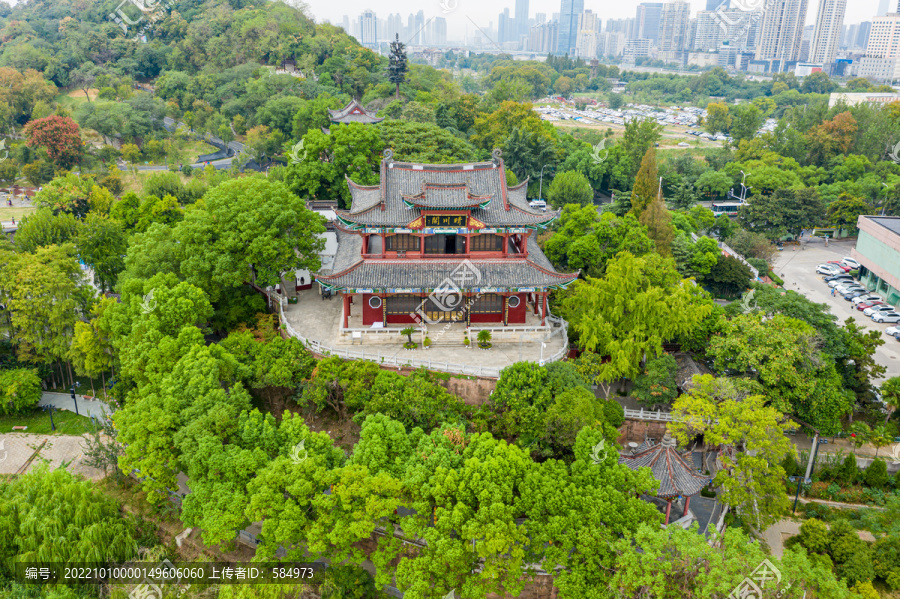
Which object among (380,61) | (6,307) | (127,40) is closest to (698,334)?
(6,307)

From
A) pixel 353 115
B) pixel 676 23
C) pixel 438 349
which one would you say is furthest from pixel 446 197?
pixel 676 23

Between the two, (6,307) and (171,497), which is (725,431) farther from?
(6,307)

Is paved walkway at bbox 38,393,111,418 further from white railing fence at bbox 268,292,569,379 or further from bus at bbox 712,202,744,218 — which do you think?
bus at bbox 712,202,744,218

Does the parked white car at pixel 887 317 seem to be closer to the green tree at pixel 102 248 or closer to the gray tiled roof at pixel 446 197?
the gray tiled roof at pixel 446 197

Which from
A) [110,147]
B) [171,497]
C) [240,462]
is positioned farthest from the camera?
[110,147]

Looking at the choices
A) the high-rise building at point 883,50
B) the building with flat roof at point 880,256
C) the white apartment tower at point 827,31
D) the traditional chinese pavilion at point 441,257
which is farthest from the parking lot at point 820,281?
the high-rise building at point 883,50

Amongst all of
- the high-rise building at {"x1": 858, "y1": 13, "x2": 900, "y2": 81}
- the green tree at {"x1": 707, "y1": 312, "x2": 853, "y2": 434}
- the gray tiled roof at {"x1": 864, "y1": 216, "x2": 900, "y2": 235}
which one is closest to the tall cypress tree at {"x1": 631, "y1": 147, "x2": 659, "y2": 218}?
the gray tiled roof at {"x1": 864, "y1": 216, "x2": 900, "y2": 235}
